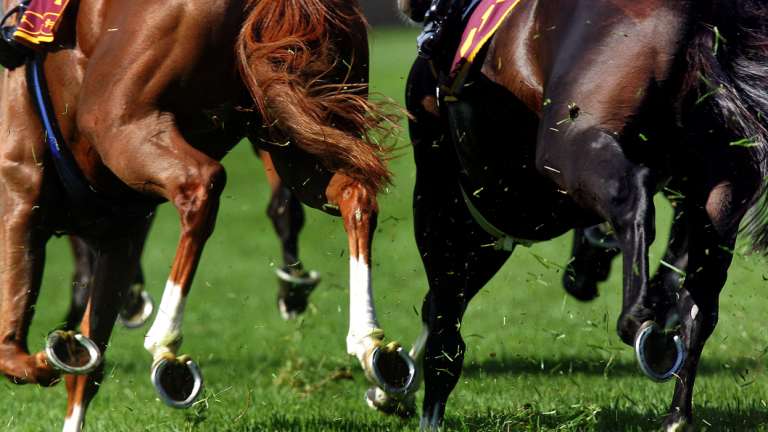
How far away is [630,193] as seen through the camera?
3.83m

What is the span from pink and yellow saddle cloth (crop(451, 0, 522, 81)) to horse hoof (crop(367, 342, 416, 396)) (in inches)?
46.9

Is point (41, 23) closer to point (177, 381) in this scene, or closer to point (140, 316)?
point (177, 381)

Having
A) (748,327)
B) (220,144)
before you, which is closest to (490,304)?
(748,327)

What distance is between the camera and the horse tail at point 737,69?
3.91 metres

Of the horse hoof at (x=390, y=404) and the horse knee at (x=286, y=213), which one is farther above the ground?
the horse hoof at (x=390, y=404)

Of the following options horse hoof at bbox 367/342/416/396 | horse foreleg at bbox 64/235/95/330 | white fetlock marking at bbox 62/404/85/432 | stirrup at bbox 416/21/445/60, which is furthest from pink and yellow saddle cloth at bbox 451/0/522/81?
horse foreleg at bbox 64/235/95/330

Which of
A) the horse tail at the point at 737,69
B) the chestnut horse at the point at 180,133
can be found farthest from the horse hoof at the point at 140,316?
the horse tail at the point at 737,69

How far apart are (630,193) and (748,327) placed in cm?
432

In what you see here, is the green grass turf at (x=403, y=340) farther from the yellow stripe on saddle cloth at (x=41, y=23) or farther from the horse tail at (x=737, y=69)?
the yellow stripe on saddle cloth at (x=41, y=23)

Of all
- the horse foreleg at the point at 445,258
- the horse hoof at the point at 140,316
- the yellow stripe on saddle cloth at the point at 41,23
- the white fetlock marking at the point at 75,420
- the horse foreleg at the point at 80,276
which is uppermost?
the yellow stripe on saddle cloth at the point at 41,23

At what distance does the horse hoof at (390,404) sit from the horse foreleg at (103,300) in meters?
1.22

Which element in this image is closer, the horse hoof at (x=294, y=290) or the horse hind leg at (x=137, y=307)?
the horse hind leg at (x=137, y=307)

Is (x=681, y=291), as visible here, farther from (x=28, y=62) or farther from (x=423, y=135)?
(x=28, y=62)

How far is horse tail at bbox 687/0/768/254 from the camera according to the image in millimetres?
3914
